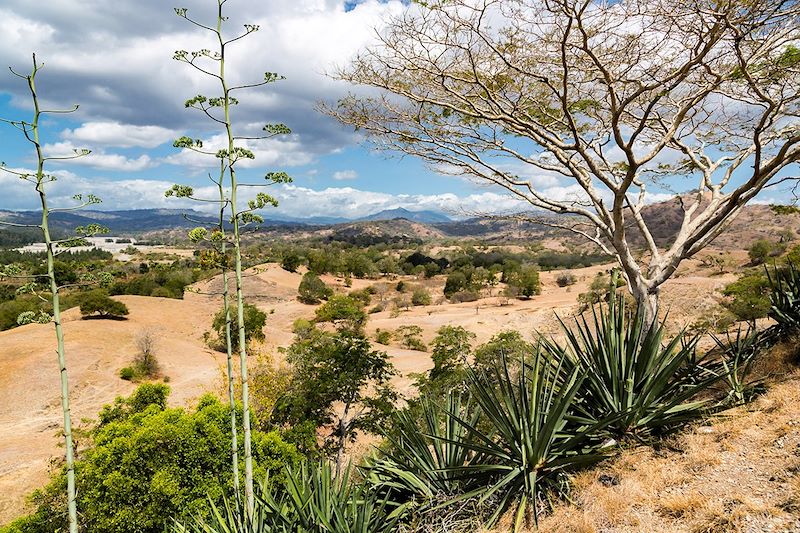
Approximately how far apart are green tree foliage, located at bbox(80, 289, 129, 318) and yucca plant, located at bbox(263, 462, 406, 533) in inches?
1226

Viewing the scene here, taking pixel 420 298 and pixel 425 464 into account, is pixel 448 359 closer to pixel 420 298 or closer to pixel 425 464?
pixel 425 464

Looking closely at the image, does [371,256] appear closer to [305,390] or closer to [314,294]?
[314,294]

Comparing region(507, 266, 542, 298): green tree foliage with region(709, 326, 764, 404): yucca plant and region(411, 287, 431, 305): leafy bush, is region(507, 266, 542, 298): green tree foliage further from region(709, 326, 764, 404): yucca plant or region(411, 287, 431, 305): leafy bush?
region(709, 326, 764, 404): yucca plant

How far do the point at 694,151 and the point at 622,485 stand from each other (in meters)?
8.81

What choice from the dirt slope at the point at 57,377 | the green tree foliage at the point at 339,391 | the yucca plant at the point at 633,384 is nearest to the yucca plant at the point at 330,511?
the yucca plant at the point at 633,384

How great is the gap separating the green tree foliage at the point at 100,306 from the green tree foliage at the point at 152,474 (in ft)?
78.2

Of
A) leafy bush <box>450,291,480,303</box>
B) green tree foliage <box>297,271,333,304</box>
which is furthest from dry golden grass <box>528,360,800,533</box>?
leafy bush <box>450,291,480,303</box>

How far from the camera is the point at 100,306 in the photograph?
1222 inches

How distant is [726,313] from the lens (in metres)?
24.3

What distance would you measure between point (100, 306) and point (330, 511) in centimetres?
3201

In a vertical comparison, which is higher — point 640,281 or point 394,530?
point 640,281

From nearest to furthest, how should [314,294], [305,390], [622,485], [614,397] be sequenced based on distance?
[622,485], [614,397], [305,390], [314,294]

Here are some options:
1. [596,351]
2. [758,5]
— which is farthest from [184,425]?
[758,5]

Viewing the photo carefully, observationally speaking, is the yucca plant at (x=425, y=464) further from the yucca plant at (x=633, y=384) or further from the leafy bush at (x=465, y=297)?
the leafy bush at (x=465, y=297)
